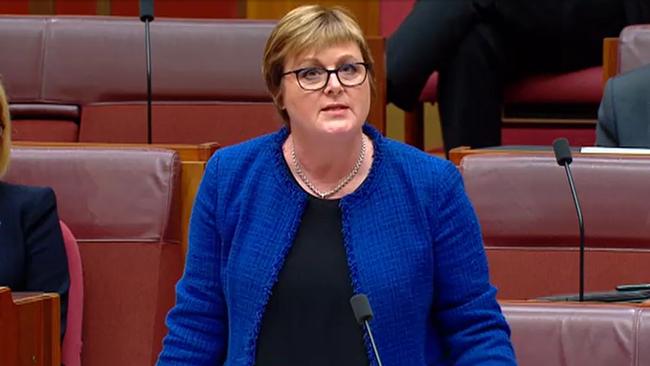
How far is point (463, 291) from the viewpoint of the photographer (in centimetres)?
58

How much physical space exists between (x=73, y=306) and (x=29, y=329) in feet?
0.42

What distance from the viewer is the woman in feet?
1.88

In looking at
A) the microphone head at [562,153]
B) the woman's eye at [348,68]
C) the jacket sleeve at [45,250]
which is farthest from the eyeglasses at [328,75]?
the jacket sleeve at [45,250]

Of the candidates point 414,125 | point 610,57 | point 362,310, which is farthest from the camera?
point 414,125

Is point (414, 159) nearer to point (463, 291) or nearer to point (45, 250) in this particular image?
point (463, 291)

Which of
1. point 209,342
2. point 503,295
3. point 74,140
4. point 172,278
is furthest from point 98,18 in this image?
point 209,342

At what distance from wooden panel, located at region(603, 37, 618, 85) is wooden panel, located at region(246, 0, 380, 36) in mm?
547

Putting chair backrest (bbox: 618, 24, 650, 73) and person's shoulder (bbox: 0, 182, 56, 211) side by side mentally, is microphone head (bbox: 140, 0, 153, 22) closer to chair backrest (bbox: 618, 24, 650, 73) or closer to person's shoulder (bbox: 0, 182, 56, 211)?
person's shoulder (bbox: 0, 182, 56, 211)

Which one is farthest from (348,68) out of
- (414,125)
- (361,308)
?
(414,125)

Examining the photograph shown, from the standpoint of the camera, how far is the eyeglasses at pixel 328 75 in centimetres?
57

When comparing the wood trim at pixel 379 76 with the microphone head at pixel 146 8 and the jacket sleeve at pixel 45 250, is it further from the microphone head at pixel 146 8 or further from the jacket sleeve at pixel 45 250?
the jacket sleeve at pixel 45 250

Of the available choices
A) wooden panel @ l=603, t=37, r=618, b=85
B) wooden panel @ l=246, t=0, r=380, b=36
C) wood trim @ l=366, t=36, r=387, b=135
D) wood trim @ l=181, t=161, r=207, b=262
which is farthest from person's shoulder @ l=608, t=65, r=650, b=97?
wooden panel @ l=246, t=0, r=380, b=36

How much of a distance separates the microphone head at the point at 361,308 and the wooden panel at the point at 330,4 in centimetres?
113

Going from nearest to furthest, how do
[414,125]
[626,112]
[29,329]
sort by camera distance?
[29,329] < [626,112] < [414,125]
